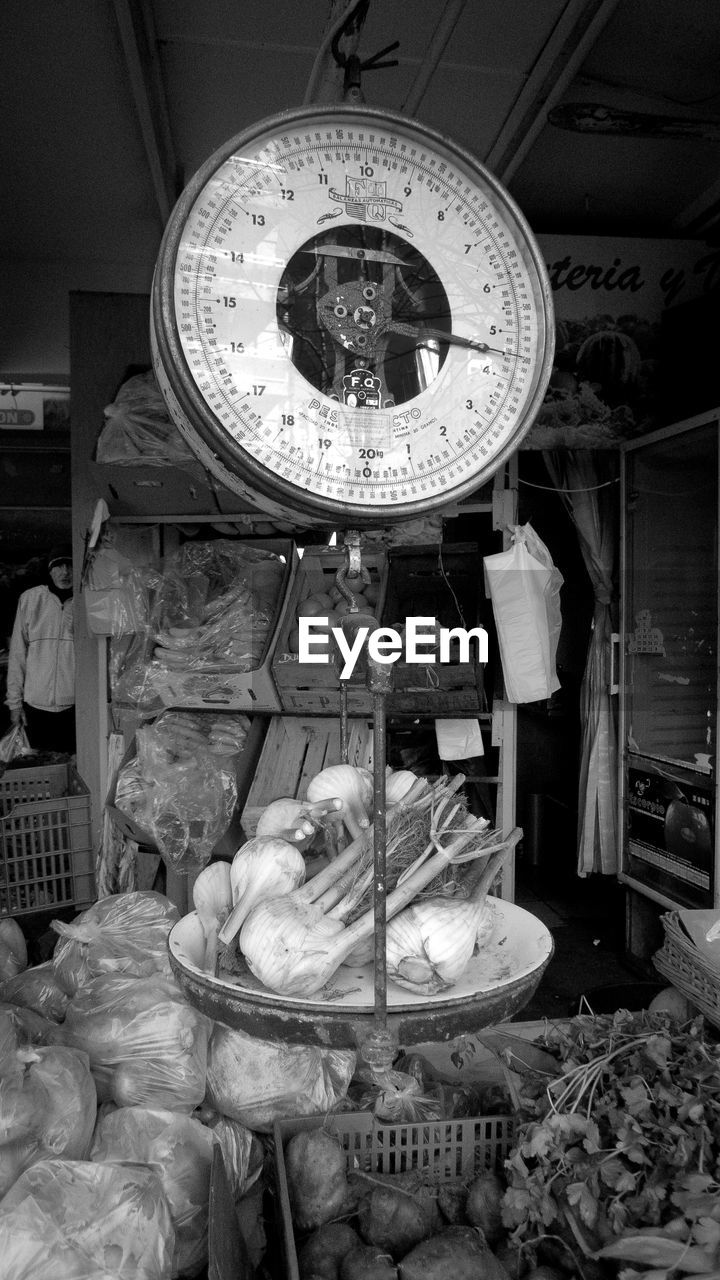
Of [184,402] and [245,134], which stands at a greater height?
[245,134]

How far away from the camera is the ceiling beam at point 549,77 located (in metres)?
1.92

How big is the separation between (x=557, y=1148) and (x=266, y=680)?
6.23 feet

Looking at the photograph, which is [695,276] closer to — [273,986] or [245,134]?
[245,134]

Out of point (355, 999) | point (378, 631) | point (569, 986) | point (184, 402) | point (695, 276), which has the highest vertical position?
point (695, 276)

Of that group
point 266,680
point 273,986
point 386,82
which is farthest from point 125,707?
point 273,986

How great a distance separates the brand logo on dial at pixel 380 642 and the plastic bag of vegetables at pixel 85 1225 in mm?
839

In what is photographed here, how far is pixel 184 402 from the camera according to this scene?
771mm

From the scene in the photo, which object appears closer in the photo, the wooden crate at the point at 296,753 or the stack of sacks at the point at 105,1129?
the stack of sacks at the point at 105,1129

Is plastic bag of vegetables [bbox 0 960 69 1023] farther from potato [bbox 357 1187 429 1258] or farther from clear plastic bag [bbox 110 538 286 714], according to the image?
clear plastic bag [bbox 110 538 286 714]

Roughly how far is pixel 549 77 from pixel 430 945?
7.45 ft

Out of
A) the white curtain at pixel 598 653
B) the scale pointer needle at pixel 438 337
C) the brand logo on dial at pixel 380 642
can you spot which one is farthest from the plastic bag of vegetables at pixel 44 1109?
the white curtain at pixel 598 653

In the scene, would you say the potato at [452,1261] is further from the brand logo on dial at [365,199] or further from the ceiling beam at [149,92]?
the ceiling beam at [149,92]

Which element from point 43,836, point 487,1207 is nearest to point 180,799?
point 43,836

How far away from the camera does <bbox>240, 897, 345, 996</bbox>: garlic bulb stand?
0.77 metres
